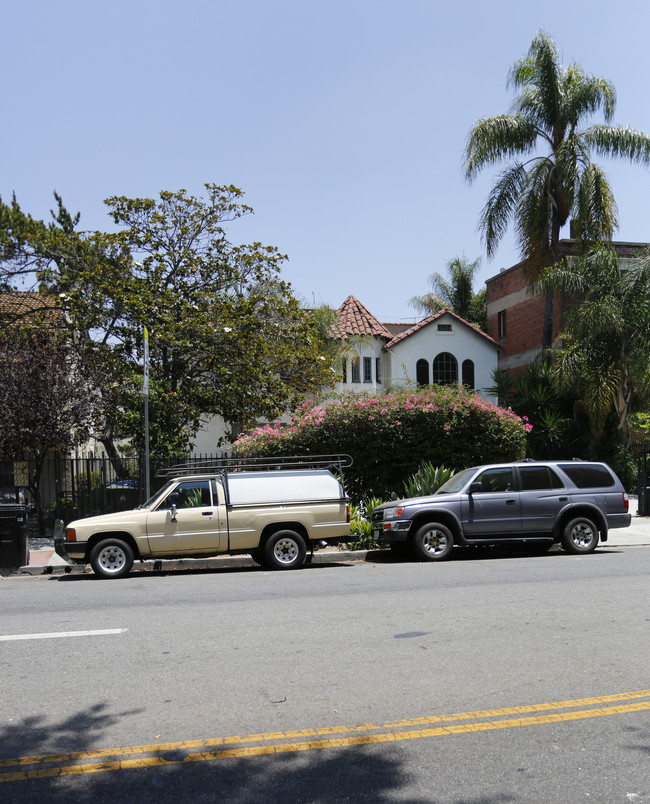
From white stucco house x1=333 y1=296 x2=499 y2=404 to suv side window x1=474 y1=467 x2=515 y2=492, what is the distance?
20207 millimetres

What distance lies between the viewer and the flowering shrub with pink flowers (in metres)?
17.1

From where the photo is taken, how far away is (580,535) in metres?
→ 14.0

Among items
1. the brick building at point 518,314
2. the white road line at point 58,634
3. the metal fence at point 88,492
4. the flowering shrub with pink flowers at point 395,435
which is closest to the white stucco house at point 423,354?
the brick building at point 518,314

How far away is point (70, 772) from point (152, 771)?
460mm

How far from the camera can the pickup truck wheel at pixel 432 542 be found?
13266 millimetres

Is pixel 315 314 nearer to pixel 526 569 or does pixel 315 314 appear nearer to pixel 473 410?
pixel 473 410

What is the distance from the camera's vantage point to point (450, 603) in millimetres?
→ 8844

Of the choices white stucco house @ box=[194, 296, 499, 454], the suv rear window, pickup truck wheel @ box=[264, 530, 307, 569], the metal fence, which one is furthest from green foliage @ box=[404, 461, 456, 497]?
white stucco house @ box=[194, 296, 499, 454]

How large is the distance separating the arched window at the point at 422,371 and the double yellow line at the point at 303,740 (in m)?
29.7

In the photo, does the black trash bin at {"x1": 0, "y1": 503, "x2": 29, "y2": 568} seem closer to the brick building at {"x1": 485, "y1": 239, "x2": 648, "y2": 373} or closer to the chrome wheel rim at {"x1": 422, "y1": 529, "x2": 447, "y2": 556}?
the chrome wheel rim at {"x1": 422, "y1": 529, "x2": 447, "y2": 556}

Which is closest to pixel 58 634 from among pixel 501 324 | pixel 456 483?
pixel 456 483

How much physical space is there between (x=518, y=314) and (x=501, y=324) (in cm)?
196

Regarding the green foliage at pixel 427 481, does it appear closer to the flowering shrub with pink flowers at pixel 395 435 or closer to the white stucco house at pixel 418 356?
the flowering shrub with pink flowers at pixel 395 435

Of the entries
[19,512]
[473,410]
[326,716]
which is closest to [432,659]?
[326,716]
